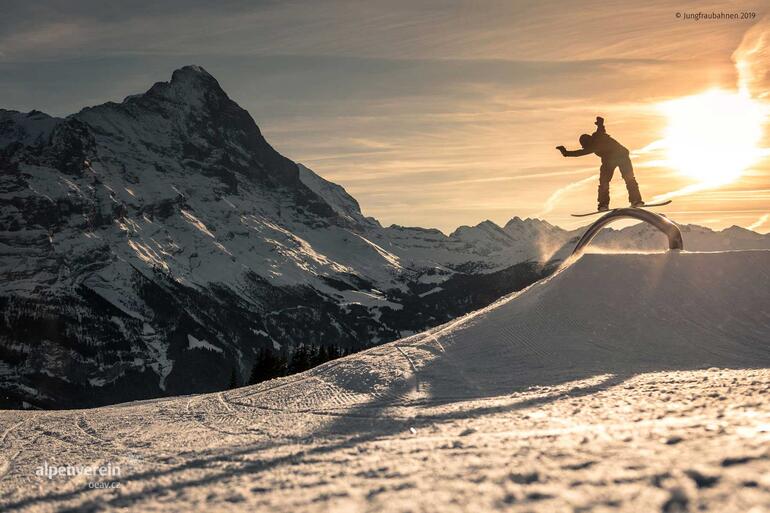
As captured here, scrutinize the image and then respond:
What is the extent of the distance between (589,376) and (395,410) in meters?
6.57

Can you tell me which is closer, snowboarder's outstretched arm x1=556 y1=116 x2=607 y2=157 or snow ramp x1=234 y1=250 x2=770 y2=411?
snow ramp x1=234 y1=250 x2=770 y2=411

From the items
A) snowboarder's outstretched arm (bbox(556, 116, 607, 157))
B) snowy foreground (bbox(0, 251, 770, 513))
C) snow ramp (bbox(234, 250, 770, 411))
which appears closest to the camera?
snowy foreground (bbox(0, 251, 770, 513))

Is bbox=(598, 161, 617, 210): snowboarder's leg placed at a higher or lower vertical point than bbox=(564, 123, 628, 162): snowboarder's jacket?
lower

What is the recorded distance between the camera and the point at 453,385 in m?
19.6

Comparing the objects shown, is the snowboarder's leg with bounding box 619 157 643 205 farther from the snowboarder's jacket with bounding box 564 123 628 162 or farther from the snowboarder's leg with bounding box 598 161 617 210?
the snowboarder's jacket with bounding box 564 123 628 162

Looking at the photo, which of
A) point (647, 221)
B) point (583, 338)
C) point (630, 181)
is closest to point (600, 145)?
point (630, 181)

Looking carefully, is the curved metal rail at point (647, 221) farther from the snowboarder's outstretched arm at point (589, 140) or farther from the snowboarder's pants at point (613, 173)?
the snowboarder's outstretched arm at point (589, 140)

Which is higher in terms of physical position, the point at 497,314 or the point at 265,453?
the point at 497,314

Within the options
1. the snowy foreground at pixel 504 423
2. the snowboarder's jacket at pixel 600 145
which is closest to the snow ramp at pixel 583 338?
the snowy foreground at pixel 504 423

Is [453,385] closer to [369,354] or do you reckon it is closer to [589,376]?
[589,376]

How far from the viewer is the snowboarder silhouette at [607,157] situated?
30438 mm

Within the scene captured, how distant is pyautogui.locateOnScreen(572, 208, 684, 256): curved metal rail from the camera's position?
31.3 m

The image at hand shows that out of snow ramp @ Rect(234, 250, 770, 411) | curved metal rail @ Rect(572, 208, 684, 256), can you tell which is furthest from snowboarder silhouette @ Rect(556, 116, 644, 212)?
snow ramp @ Rect(234, 250, 770, 411)

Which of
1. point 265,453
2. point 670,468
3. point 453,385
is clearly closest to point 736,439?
point 670,468
